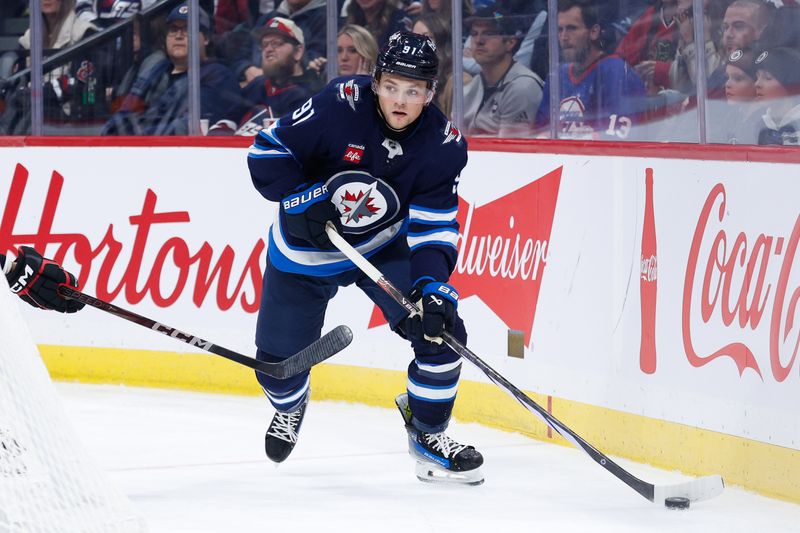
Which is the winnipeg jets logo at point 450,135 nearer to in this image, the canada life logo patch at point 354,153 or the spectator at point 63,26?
the canada life logo patch at point 354,153

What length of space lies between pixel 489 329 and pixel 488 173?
517 millimetres

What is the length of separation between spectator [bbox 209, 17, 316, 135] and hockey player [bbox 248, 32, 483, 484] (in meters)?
1.77

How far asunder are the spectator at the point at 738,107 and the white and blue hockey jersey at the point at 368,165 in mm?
911

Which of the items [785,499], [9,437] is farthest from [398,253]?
[9,437]

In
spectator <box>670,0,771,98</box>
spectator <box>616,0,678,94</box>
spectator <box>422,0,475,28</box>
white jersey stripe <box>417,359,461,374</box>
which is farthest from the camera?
spectator <box>422,0,475,28</box>

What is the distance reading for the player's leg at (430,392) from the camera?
3.68m

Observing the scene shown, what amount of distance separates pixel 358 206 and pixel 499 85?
1.53 metres

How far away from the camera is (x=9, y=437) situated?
237 cm

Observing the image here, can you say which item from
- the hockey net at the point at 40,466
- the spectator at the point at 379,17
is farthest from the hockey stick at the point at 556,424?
the spectator at the point at 379,17

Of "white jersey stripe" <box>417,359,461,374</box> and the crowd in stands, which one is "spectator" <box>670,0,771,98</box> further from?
"white jersey stripe" <box>417,359,461,374</box>

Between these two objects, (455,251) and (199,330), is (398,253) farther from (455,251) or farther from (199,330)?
(199,330)

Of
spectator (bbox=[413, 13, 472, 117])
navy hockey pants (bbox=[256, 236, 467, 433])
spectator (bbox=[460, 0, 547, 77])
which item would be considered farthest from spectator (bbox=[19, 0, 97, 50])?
navy hockey pants (bbox=[256, 236, 467, 433])

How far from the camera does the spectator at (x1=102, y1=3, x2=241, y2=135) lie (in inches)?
219

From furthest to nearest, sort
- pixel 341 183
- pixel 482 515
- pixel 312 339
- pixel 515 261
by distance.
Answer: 1. pixel 515 261
2. pixel 312 339
3. pixel 341 183
4. pixel 482 515
